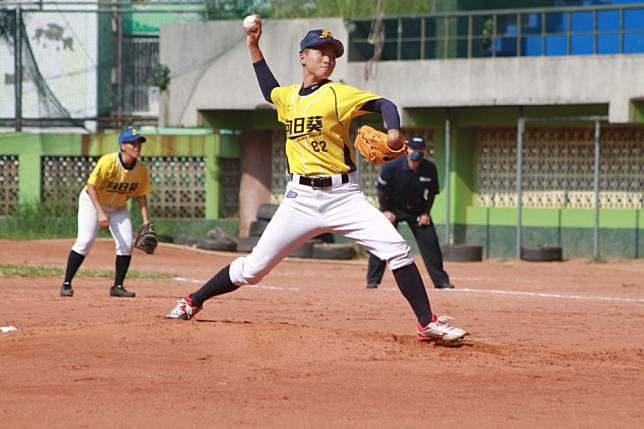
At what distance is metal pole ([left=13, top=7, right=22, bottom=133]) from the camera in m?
28.9

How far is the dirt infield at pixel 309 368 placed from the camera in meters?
6.86

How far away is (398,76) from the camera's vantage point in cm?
2581

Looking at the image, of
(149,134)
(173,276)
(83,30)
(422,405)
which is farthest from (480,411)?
(83,30)

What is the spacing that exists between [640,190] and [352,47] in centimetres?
694

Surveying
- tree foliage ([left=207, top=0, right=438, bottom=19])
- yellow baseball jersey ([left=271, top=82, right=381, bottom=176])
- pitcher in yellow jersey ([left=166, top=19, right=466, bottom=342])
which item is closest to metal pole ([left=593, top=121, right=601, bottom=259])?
tree foliage ([left=207, top=0, right=438, bottom=19])

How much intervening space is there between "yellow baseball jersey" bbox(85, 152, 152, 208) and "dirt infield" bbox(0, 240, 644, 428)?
127cm

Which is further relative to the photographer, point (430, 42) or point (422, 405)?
point (430, 42)

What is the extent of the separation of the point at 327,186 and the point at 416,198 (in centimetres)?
735

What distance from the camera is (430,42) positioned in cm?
2669

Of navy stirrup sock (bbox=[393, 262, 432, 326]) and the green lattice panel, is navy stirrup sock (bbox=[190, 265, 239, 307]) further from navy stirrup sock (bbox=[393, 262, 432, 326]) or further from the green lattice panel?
the green lattice panel

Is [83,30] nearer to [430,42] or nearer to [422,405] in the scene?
[430,42]

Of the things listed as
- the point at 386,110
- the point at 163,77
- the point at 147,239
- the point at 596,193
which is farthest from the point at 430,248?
the point at 163,77

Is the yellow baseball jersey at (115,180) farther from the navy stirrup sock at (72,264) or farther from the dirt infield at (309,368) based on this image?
the dirt infield at (309,368)

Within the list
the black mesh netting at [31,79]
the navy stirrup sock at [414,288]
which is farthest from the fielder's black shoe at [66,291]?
the black mesh netting at [31,79]
